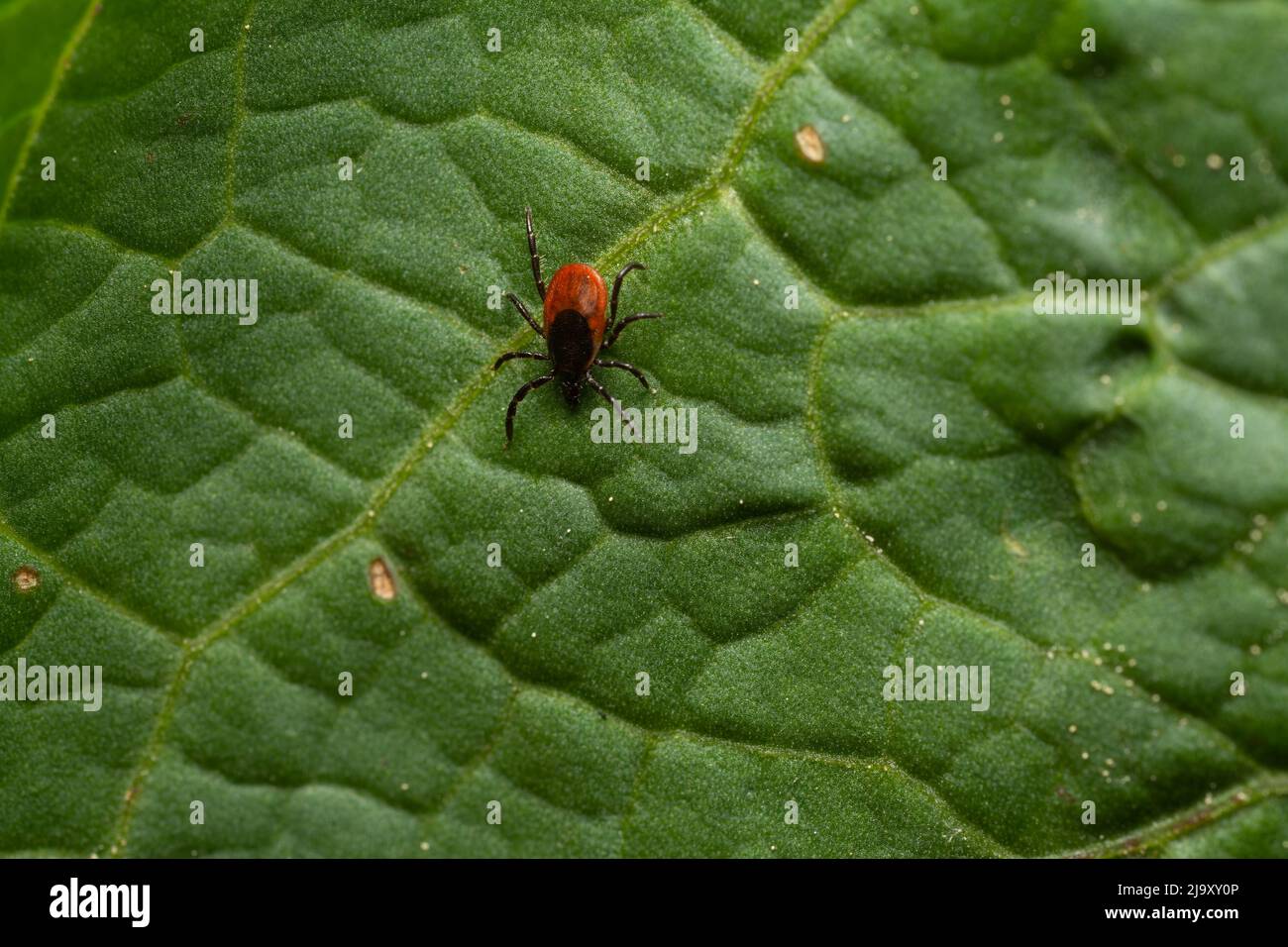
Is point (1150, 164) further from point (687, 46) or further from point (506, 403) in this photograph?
point (506, 403)

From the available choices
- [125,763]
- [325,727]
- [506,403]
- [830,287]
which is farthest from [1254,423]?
[125,763]

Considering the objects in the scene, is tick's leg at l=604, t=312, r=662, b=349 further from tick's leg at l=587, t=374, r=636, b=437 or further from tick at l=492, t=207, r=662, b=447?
tick's leg at l=587, t=374, r=636, b=437

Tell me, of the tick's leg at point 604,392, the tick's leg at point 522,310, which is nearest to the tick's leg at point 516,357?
the tick's leg at point 522,310

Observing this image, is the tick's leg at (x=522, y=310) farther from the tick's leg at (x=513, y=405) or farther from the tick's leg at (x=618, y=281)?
the tick's leg at (x=618, y=281)

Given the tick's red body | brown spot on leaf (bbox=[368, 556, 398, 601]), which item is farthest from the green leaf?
the tick's red body

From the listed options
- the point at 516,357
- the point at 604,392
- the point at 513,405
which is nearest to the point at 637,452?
the point at 604,392
